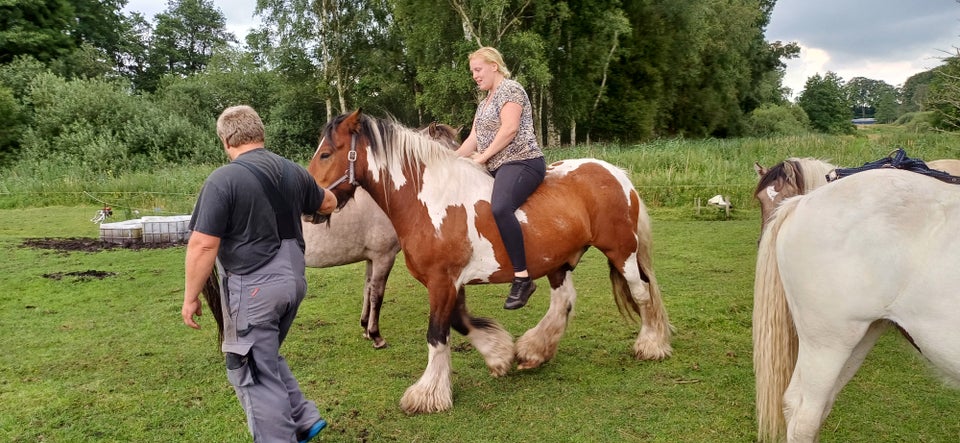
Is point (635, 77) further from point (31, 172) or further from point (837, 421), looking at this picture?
point (837, 421)

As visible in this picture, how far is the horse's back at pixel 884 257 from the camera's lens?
1943mm

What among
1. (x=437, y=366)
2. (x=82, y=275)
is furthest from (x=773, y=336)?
(x=82, y=275)

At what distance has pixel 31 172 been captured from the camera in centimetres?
1888

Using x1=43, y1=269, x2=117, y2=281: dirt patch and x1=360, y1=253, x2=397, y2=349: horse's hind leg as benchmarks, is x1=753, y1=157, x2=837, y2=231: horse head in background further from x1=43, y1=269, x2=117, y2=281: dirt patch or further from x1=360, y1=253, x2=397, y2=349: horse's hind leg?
x1=43, y1=269, x2=117, y2=281: dirt patch

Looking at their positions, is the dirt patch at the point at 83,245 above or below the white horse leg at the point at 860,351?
below

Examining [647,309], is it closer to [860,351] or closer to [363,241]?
[860,351]

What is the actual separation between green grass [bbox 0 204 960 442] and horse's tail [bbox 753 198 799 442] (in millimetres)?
482

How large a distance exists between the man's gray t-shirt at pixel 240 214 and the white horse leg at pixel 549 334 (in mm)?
2192

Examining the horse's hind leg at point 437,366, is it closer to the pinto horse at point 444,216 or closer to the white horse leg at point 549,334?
the pinto horse at point 444,216

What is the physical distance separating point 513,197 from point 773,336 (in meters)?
1.63

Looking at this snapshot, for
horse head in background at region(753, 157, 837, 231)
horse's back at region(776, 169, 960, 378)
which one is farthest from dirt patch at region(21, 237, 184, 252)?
horse's back at region(776, 169, 960, 378)

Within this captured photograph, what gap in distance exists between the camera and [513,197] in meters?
3.47

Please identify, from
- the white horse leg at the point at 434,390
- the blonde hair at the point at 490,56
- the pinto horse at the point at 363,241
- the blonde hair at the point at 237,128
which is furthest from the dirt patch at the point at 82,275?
the blonde hair at the point at 490,56

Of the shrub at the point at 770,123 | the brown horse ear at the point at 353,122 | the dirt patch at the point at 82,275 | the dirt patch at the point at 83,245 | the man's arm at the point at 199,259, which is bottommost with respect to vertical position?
the dirt patch at the point at 82,275
